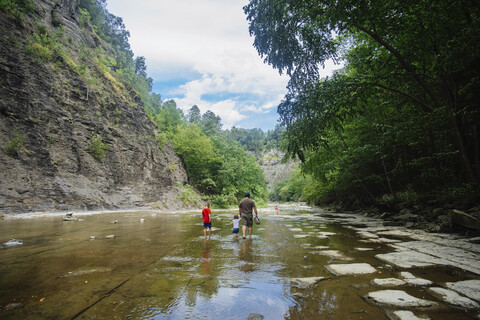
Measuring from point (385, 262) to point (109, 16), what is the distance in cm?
7468

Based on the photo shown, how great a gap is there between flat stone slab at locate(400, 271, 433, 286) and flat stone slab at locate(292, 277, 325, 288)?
4.01 ft

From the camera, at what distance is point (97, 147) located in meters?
22.7

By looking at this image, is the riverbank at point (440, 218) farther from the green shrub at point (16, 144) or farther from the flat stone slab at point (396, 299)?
the green shrub at point (16, 144)

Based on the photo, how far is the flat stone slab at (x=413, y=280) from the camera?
323 centimetres

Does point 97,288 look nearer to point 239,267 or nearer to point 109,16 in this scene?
point 239,267

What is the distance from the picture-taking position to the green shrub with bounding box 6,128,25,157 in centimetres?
1551

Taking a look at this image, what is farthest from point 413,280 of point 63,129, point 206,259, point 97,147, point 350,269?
point 97,147

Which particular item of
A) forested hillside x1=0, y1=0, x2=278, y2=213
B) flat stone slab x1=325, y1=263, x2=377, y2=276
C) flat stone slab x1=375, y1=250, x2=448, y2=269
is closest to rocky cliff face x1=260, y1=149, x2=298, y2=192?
forested hillside x1=0, y1=0, x2=278, y2=213

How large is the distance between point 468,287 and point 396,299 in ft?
4.04

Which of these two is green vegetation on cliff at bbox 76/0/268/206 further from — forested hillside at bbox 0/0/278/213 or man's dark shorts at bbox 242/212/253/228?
man's dark shorts at bbox 242/212/253/228

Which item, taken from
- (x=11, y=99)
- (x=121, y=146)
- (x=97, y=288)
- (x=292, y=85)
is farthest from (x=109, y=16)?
(x=97, y=288)

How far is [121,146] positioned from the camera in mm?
26469

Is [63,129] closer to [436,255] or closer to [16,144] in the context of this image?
[16,144]

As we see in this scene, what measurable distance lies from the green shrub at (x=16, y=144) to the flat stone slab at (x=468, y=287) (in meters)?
22.7
